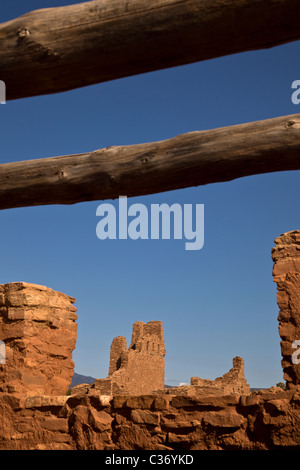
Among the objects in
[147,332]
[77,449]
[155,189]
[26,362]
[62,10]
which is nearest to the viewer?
[62,10]

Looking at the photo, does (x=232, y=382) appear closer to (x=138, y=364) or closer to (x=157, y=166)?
(x=138, y=364)

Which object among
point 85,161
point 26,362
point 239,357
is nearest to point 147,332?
point 239,357

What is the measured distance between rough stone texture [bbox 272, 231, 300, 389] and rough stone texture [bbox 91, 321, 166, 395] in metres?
18.6

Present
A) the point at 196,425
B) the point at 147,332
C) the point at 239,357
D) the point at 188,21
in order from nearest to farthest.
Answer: the point at 188,21 < the point at 196,425 < the point at 239,357 < the point at 147,332

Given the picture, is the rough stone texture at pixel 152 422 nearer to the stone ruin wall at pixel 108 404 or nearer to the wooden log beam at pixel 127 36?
the stone ruin wall at pixel 108 404

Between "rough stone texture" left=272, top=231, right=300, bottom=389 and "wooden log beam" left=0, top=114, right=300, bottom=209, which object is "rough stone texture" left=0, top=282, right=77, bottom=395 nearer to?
"rough stone texture" left=272, top=231, right=300, bottom=389

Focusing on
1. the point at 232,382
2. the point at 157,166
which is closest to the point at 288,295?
the point at 157,166

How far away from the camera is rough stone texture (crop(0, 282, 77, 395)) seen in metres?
5.80

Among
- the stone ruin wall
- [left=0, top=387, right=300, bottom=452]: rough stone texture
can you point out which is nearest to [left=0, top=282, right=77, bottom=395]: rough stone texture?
the stone ruin wall

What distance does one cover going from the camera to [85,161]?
2.91 meters

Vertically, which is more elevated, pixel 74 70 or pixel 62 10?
pixel 62 10

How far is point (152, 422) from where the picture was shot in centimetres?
477
